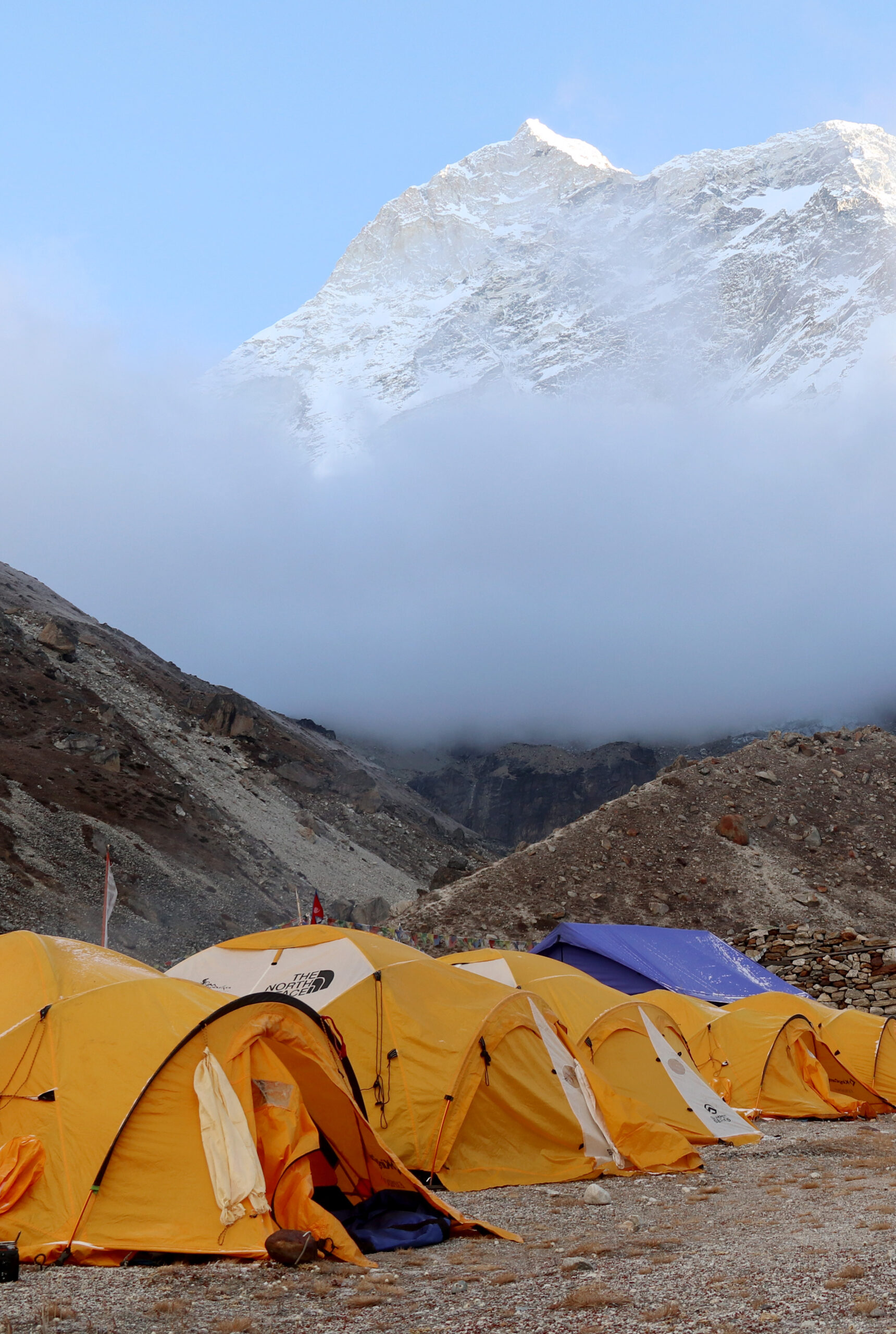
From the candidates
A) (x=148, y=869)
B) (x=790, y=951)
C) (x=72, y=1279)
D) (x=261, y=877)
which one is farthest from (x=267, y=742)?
(x=72, y=1279)

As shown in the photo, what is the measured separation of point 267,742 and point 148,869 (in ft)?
113

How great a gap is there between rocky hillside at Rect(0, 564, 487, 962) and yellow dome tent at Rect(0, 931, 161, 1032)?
24484mm

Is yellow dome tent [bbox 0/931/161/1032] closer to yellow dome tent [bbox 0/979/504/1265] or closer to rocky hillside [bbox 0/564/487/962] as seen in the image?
yellow dome tent [bbox 0/979/504/1265]

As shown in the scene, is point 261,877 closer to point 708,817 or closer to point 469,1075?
point 708,817

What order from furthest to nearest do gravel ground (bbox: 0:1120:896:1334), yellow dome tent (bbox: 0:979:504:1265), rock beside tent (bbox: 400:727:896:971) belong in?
rock beside tent (bbox: 400:727:896:971), yellow dome tent (bbox: 0:979:504:1265), gravel ground (bbox: 0:1120:896:1334)

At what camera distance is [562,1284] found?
6.38 m

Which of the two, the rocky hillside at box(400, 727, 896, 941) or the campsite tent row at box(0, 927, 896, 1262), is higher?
the rocky hillside at box(400, 727, 896, 941)

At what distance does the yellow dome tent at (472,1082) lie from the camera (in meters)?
10.5

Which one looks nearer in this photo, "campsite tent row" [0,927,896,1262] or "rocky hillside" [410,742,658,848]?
"campsite tent row" [0,927,896,1262]

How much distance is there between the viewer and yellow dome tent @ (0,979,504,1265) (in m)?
7.03

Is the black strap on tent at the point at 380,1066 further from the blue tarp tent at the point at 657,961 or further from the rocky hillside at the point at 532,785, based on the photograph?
the rocky hillside at the point at 532,785

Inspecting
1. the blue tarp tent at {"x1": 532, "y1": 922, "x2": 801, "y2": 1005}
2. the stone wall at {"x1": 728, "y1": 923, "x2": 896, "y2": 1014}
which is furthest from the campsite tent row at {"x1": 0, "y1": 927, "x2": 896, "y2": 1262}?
the stone wall at {"x1": 728, "y1": 923, "x2": 896, "y2": 1014}

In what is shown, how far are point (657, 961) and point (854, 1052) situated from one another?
27.0 feet

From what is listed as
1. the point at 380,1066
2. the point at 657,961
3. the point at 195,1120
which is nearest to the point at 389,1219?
the point at 195,1120
